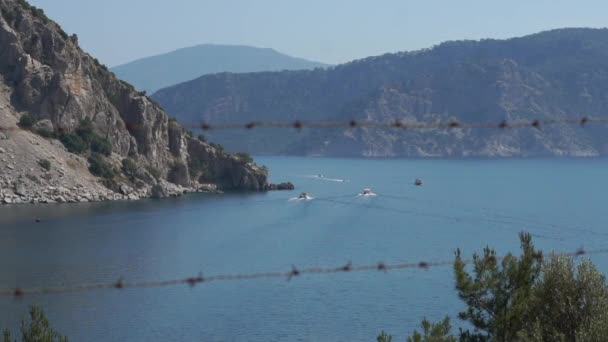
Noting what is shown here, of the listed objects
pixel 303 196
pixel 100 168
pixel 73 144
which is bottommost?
pixel 303 196

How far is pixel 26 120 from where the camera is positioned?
234ft

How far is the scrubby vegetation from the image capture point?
53.0ft

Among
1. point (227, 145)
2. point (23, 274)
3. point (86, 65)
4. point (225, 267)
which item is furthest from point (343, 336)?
point (227, 145)

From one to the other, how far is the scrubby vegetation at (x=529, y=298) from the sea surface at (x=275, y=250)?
1314 centimetres

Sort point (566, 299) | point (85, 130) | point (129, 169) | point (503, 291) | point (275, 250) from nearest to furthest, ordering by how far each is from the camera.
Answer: point (503, 291) < point (566, 299) < point (275, 250) < point (85, 130) < point (129, 169)

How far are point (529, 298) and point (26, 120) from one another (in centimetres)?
6060

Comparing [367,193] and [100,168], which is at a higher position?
[100,168]

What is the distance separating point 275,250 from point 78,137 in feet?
111

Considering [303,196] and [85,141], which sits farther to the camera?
[85,141]

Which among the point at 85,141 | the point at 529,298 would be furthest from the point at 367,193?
the point at 529,298

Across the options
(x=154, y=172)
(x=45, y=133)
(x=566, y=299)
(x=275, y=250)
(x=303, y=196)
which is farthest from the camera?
(x=154, y=172)

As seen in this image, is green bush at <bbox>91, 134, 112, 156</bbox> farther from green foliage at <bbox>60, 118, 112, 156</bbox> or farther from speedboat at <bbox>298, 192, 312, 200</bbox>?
speedboat at <bbox>298, 192, 312, 200</bbox>

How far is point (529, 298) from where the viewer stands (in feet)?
52.7

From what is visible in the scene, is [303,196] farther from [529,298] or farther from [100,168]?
[529,298]
